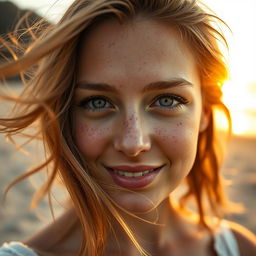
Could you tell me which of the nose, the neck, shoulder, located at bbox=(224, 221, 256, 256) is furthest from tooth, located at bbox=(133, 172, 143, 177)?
shoulder, located at bbox=(224, 221, 256, 256)

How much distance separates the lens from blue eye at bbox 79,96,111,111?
1.78 metres

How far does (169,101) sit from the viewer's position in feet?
5.97

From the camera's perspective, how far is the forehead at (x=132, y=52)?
169cm

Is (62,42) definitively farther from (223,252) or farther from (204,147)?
(223,252)

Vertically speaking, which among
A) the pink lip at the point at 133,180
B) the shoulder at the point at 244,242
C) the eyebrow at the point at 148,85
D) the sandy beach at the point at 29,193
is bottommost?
the sandy beach at the point at 29,193

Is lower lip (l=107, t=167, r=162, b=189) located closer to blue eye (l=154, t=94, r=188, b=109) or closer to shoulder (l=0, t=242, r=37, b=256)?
blue eye (l=154, t=94, r=188, b=109)

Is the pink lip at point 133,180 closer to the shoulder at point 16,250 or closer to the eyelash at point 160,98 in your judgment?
the eyelash at point 160,98

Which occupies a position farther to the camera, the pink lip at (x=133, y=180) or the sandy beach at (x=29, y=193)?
the sandy beach at (x=29, y=193)

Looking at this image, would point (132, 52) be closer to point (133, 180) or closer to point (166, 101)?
point (166, 101)

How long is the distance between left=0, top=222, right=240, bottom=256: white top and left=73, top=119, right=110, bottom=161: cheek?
2.01ft

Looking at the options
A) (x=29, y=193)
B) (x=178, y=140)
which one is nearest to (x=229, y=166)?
(x=29, y=193)

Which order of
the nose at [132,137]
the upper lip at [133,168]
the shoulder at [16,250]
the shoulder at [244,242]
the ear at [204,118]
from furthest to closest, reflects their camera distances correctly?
the shoulder at [244,242] → the ear at [204,118] → the shoulder at [16,250] → the upper lip at [133,168] → the nose at [132,137]

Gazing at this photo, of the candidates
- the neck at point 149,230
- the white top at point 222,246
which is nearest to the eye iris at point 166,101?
the neck at point 149,230

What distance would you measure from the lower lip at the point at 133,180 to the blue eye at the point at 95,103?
31 centimetres
